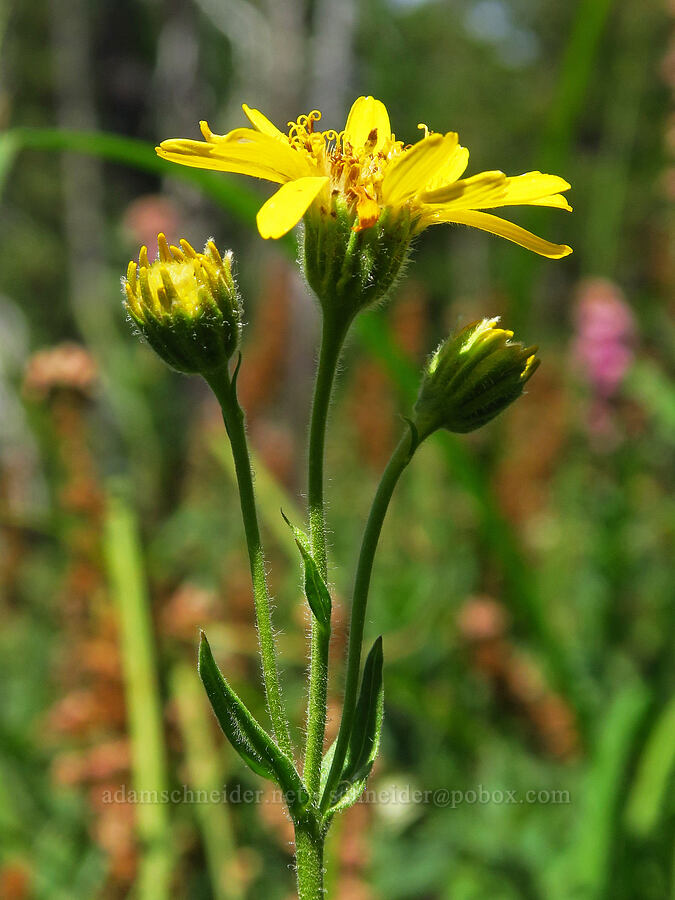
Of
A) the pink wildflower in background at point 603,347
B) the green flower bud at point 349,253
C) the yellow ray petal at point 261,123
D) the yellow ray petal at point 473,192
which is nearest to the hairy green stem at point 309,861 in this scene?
the green flower bud at point 349,253

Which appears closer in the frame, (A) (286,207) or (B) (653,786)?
(A) (286,207)

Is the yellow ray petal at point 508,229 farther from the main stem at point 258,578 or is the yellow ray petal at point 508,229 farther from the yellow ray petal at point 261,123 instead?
the main stem at point 258,578

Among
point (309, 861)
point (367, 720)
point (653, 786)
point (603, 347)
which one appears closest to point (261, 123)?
point (367, 720)

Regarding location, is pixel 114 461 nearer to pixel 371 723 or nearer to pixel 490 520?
pixel 490 520

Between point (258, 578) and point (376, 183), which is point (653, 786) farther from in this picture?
point (376, 183)

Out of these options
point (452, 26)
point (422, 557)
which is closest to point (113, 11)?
point (422, 557)

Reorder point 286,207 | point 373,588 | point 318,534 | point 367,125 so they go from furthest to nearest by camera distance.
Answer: point 373,588 → point 367,125 → point 318,534 → point 286,207
